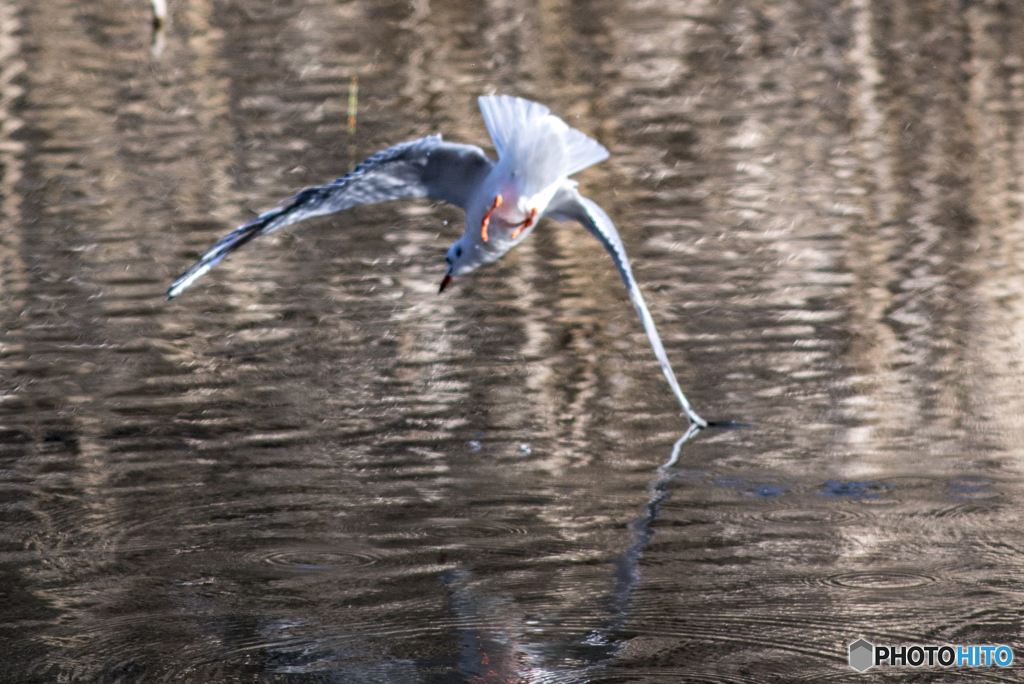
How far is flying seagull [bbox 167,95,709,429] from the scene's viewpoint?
585 cm

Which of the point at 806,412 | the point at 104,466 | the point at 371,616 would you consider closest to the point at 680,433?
the point at 806,412

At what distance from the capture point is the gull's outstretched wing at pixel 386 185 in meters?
6.21

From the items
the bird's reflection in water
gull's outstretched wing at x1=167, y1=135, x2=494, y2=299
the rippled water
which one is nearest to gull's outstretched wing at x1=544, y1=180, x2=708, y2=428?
gull's outstretched wing at x1=167, y1=135, x2=494, y2=299

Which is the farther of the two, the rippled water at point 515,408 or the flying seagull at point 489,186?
the flying seagull at point 489,186

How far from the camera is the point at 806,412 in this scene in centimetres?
745

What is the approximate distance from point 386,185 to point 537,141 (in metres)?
1.24

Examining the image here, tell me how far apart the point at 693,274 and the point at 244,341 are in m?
3.27

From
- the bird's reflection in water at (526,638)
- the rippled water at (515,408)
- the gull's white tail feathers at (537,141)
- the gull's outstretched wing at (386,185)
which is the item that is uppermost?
the gull's white tail feathers at (537,141)

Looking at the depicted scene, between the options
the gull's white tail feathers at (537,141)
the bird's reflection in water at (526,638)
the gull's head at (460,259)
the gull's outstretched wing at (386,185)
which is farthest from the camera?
Answer: the gull's head at (460,259)

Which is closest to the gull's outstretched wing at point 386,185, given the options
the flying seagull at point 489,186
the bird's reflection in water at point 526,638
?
the flying seagull at point 489,186

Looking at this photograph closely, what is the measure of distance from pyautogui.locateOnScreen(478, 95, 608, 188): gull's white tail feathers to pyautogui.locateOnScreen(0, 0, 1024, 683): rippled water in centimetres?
155

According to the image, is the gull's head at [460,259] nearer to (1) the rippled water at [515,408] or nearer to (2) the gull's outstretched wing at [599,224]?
(2) the gull's outstretched wing at [599,224]

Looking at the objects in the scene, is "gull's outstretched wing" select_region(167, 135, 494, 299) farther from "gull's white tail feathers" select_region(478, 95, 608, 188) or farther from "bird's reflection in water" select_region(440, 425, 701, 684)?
"bird's reflection in water" select_region(440, 425, 701, 684)

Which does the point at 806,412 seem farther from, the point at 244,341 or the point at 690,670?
the point at 244,341
